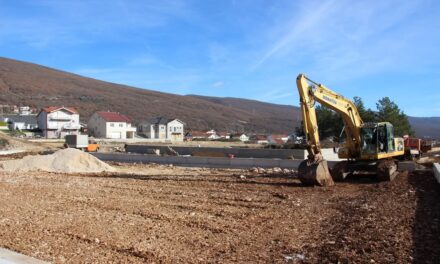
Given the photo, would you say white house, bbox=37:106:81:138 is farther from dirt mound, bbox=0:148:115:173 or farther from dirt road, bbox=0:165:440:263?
dirt road, bbox=0:165:440:263

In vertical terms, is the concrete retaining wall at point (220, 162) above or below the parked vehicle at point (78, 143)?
below

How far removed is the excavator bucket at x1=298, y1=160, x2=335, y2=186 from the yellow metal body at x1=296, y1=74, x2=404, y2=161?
0.83ft

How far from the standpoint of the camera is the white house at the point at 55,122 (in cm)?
10088

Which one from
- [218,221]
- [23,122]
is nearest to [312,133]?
[218,221]

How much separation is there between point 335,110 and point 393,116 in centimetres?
4216

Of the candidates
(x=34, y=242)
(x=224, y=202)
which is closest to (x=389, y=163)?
(x=224, y=202)

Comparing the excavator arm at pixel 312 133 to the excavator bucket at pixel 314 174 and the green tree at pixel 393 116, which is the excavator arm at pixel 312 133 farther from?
the green tree at pixel 393 116

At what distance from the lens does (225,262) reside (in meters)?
6.80

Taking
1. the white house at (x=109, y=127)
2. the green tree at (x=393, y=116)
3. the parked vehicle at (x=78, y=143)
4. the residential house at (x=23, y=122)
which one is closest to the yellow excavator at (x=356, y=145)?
the parked vehicle at (x=78, y=143)

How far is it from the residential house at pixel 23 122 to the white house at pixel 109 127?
13619 millimetres

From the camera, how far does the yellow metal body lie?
16.3 metres

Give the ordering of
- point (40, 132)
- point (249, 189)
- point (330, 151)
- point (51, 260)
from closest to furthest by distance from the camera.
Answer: point (51, 260) → point (249, 189) → point (330, 151) → point (40, 132)

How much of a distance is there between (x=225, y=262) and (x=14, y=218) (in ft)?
15.6

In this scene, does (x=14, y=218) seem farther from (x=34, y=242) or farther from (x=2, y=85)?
(x=2, y=85)
